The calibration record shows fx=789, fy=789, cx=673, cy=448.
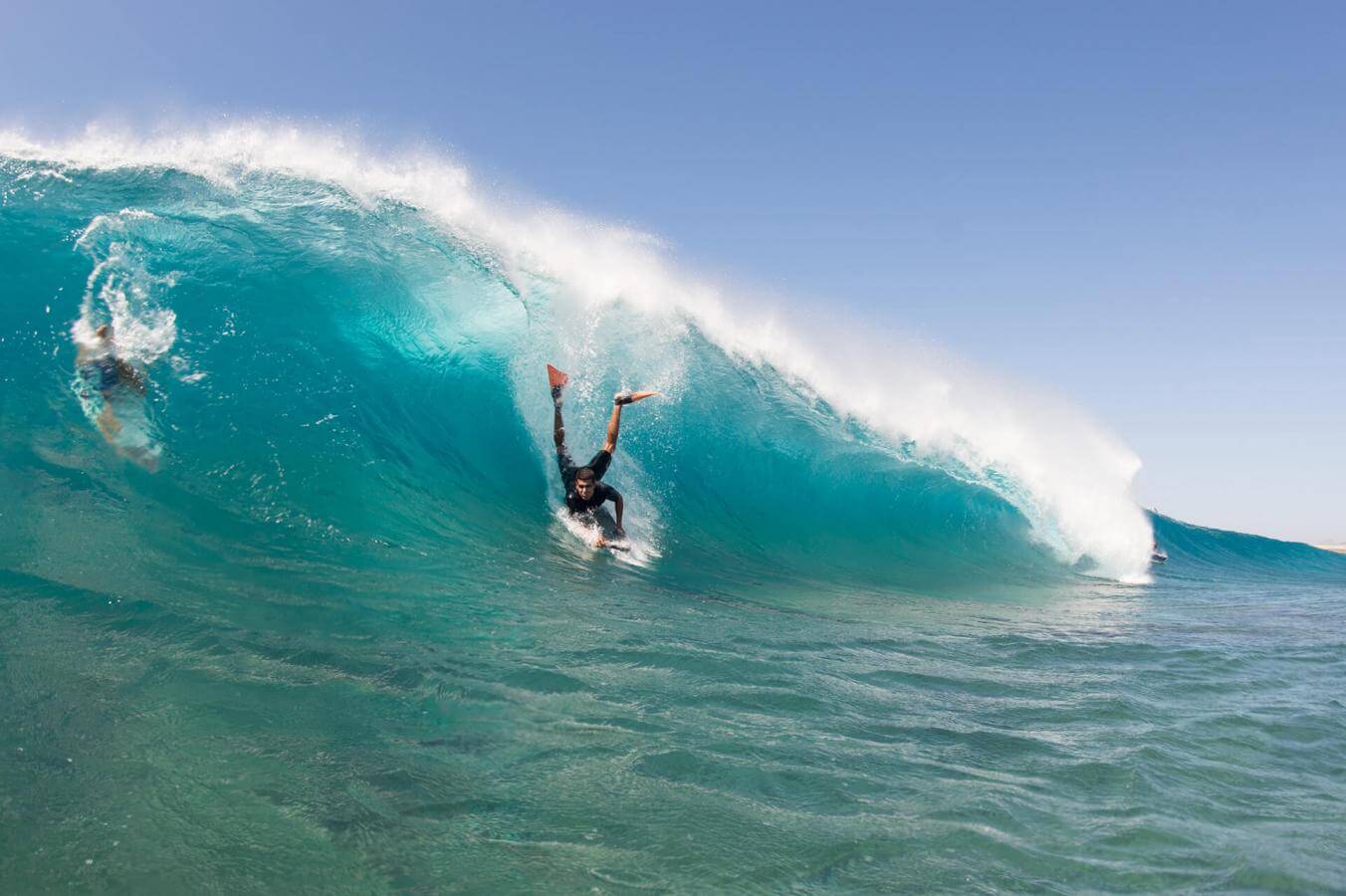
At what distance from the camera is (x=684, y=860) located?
258 centimetres

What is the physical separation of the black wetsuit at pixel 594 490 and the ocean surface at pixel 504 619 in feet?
1.00

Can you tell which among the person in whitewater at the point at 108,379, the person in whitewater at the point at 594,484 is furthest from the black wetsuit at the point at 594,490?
the person in whitewater at the point at 108,379

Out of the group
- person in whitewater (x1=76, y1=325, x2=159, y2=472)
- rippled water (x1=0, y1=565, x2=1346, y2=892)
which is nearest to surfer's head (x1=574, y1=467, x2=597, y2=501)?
rippled water (x1=0, y1=565, x2=1346, y2=892)

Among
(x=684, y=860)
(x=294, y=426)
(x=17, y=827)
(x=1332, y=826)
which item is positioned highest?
(x=294, y=426)

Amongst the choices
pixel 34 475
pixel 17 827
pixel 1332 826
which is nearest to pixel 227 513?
pixel 34 475

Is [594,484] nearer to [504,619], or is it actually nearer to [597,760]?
[504,619]

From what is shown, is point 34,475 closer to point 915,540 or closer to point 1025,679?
point 1025,679

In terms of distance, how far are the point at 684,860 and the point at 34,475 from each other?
20.5 feet

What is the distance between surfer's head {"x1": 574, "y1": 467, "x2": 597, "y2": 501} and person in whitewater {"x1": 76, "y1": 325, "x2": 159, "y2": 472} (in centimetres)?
394

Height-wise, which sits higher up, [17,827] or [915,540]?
[915,540]

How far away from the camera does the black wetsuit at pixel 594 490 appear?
882cm

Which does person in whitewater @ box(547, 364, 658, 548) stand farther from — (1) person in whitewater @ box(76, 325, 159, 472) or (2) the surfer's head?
(1) person in whitewater @ box(76, 325, 159, 472)

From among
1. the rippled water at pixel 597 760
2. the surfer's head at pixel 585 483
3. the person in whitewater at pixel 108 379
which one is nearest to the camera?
the rippled water at pixel 597 760

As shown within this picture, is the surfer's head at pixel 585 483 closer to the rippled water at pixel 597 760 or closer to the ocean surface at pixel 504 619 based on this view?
the ocean surface at pixel 504 619
